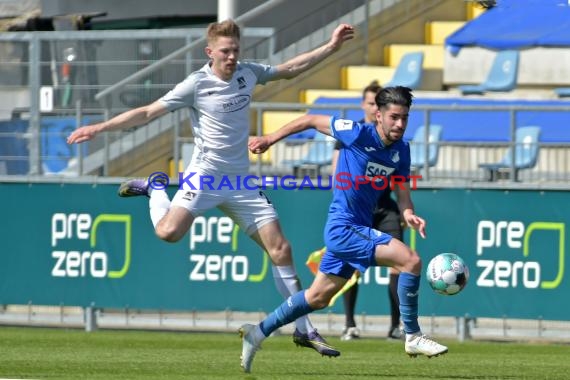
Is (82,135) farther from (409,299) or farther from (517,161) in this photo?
(517,161)

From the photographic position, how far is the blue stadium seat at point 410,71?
2353 centimetres

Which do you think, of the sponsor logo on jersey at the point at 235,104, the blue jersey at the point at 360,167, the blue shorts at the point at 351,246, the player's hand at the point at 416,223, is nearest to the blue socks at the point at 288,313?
the blue shorts at the point at 351,246

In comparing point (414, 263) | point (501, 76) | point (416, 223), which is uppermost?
point (501, 76)

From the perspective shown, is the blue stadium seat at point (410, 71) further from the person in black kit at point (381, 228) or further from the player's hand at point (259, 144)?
the player's hand at point (259, 144)

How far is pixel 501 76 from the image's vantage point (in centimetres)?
2362

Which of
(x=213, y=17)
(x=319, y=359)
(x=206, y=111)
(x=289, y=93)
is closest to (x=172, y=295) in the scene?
(x=319, y=359)

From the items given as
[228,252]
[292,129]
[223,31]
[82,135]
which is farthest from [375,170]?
[228,252]

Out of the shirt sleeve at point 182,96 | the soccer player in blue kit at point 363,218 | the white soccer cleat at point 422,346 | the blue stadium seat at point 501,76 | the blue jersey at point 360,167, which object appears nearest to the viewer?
the white soccer cleat at point 422,346

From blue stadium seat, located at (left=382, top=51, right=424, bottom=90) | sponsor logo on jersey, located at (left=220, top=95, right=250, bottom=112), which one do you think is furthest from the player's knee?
blue stadium seat, located at (left=382, top=51, right=424, bottom=90)

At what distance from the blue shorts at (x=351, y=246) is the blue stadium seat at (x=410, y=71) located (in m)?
11.1

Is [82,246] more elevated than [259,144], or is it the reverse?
[259,144]

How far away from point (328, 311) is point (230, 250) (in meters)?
1.25

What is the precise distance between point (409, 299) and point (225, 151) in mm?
2155

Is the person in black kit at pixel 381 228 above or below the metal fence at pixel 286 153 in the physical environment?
below
